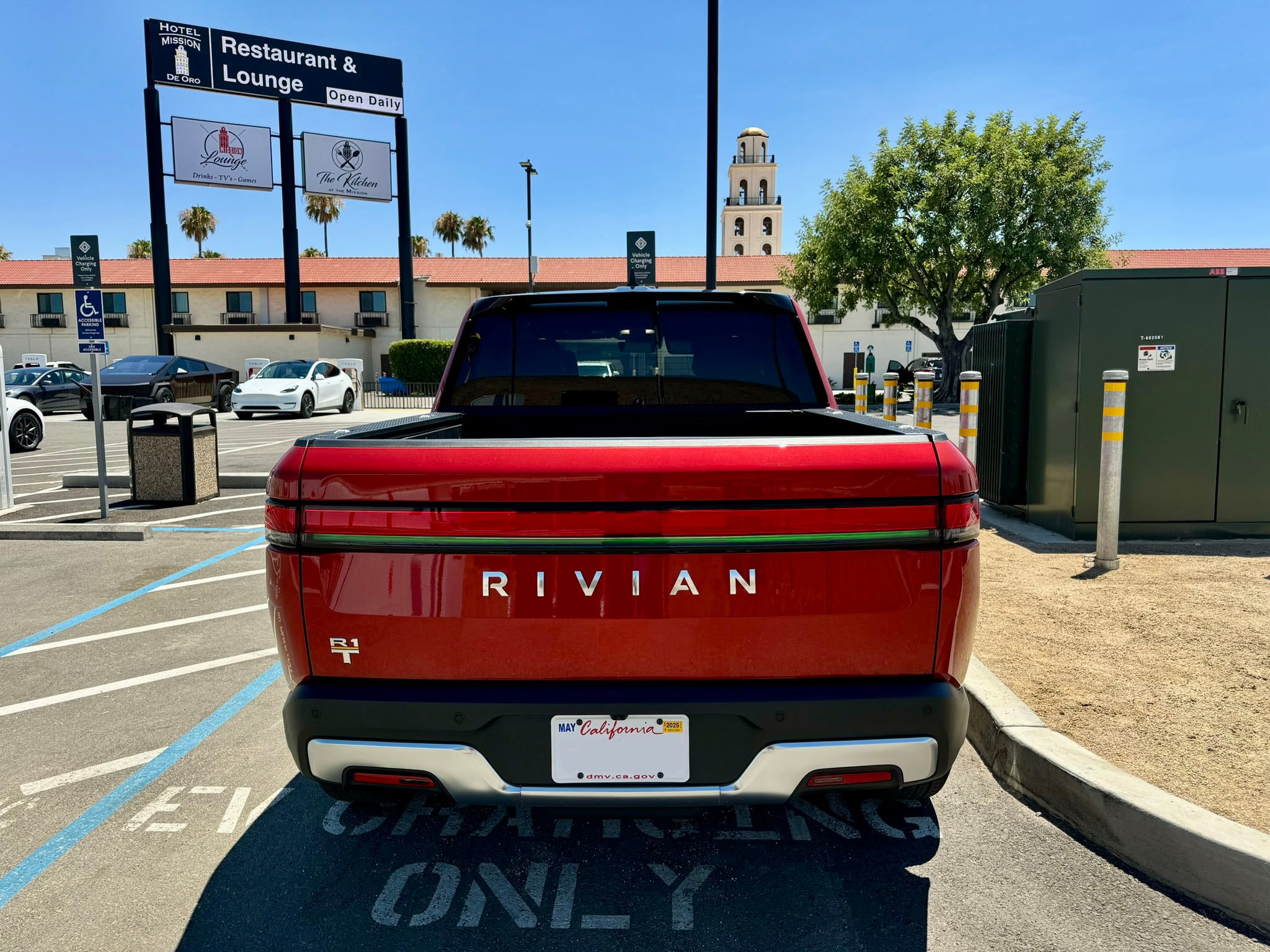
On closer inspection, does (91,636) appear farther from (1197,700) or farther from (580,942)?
(1197,700)

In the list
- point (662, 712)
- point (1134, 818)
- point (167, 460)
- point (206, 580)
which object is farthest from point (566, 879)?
point (167, 460)

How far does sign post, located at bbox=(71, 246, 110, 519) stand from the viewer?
8633 mm

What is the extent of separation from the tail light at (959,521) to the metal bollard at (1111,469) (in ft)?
14.8

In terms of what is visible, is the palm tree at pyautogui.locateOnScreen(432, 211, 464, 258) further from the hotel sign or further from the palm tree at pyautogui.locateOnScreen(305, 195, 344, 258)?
the hotel sign

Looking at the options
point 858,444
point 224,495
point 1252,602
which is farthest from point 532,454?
point 224,495

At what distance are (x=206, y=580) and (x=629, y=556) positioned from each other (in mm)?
5677

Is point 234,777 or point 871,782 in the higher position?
point 871,782

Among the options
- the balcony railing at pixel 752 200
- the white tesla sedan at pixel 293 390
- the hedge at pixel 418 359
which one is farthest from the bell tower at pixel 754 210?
the white tesla sedan at pixel 293 390

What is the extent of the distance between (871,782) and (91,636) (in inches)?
198

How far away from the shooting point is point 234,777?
3.49 m

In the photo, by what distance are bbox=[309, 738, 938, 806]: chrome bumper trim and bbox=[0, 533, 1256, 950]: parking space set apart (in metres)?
0.48

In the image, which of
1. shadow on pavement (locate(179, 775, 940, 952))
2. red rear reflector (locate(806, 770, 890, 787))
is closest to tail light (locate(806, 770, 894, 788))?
red rear reflector (locate(806, 770, 890, 787))

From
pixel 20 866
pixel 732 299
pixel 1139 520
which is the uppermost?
pixel 732 299

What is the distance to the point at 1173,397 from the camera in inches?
278
